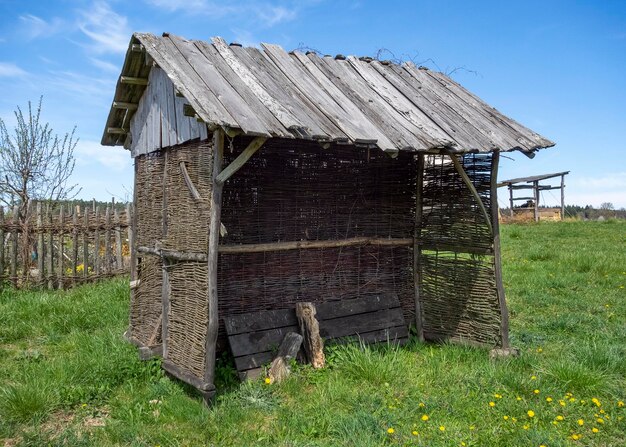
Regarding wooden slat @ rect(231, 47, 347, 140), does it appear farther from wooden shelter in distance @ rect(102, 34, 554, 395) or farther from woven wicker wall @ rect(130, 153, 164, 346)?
woven wicker wall @ rect(130, 153, 164, 346)

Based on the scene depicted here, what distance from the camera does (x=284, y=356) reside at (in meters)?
6.27

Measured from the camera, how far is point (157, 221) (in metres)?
7.18

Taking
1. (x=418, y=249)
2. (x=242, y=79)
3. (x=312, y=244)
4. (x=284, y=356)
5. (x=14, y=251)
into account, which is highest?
(x=242, y=79)

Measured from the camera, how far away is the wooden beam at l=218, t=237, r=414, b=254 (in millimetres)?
6266

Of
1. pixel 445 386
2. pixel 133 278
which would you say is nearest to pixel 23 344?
pixel 133 278

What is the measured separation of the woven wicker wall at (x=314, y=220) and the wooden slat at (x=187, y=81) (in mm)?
925

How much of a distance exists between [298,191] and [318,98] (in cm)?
119

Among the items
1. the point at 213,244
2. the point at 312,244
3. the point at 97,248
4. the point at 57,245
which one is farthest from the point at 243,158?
the point at 57,245

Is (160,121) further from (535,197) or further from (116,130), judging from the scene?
(535,197)

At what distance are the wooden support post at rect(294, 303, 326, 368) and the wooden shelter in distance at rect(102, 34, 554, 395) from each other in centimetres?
35

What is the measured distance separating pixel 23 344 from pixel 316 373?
4.36 m

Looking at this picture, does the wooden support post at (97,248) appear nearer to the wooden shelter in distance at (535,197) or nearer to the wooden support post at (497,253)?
the wooden support post at (497,253)

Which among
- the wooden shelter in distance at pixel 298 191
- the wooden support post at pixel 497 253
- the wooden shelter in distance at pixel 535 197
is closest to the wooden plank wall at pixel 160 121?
the wooden shelter in distance at pixel 298 191

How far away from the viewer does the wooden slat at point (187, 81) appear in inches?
204
